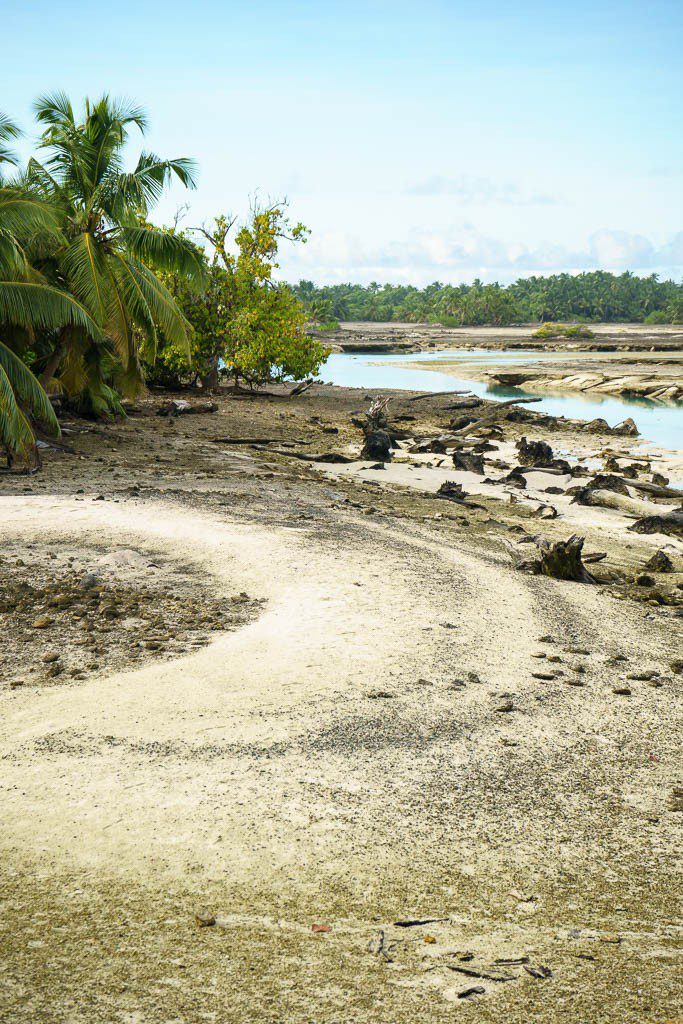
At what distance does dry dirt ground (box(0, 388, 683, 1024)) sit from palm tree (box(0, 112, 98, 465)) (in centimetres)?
329

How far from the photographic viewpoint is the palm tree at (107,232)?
17.2m

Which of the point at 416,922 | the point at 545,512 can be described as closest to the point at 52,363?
the point at 545,512

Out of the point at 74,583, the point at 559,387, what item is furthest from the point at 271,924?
the point at 559,387

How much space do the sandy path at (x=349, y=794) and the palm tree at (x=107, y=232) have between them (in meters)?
11.2

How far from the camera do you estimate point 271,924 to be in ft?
12.9

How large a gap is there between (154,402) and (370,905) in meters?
24.1

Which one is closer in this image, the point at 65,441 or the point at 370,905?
the point at 370,905

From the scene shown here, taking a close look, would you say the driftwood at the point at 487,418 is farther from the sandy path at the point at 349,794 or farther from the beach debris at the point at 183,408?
the sandy path at the point at 349,794

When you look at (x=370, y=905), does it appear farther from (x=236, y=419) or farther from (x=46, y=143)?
(x=236, y=419)

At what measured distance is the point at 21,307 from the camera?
1449cm

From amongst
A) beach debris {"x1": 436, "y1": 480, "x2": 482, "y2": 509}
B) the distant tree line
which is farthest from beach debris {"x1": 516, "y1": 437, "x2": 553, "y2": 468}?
the distant tree line

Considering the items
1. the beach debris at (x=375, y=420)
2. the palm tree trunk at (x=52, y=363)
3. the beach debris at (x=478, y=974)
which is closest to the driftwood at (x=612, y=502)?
the beach debris at (x=375, y=420)

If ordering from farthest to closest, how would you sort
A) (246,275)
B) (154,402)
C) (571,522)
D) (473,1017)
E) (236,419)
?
(246,275)
(154,402)
(236,419)
(571,522)
(473,1017)

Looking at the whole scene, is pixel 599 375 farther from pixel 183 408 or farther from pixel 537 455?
pixel 537 455
